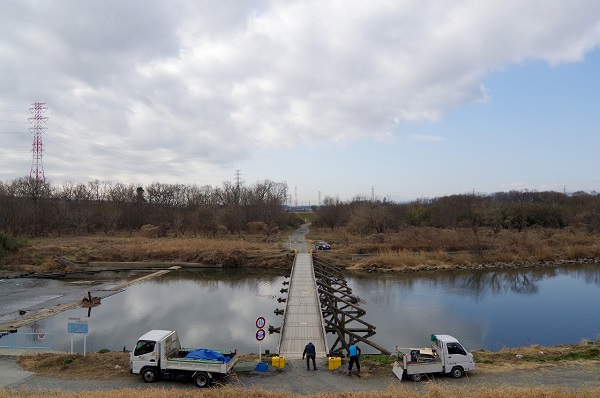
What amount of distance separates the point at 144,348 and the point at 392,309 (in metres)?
17.7

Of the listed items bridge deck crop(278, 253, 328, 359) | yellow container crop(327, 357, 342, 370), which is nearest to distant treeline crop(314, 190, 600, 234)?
bridge deck crop(278, 253, 328, 359)

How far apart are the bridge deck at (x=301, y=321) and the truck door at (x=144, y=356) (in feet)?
15.7

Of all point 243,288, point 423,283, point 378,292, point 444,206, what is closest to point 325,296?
point 378,292

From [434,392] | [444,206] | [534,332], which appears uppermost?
[444,206]

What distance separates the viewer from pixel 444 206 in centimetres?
7850

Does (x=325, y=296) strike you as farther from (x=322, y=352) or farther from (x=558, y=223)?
(x=558, y=223)

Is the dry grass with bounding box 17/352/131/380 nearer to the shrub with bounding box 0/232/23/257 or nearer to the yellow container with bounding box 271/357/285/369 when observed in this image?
the yellow container with bounding box 271/357/285/369

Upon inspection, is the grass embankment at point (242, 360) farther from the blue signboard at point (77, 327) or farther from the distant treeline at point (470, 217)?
the distant treeline at point (470, 217)

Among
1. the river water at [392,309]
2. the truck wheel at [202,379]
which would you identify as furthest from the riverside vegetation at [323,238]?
the river water at [392,309]

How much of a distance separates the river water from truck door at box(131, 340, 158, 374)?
687 cm

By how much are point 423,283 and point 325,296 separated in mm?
12682

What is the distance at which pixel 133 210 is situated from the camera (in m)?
82.9

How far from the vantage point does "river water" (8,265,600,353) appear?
2162 centimetres

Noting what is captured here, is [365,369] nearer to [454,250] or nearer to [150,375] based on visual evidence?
[150,375]
